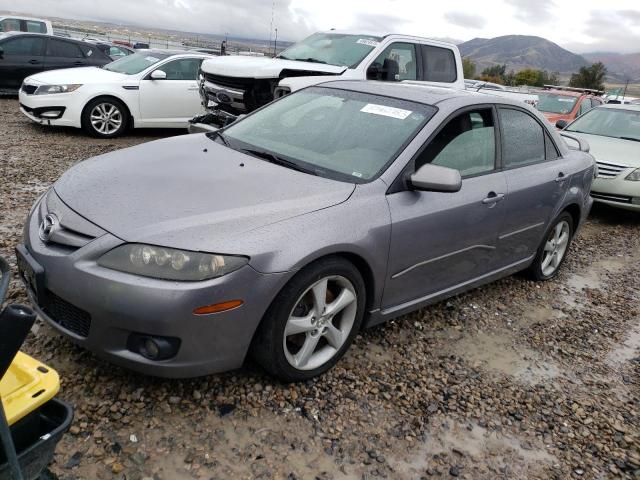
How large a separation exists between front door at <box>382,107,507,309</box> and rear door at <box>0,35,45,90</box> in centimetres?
1103

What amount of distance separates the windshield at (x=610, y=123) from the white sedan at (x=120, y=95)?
20.7 feet

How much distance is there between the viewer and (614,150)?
7.91 meters

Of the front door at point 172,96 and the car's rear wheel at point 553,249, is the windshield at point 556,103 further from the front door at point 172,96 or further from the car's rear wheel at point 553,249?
the car's rear wheel at point 553,249

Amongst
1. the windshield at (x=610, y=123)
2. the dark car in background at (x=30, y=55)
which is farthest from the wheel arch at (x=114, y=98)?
the windshield at (x=610, y=123)

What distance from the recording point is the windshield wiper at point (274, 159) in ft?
10.6

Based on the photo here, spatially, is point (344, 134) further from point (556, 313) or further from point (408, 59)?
point (408, 59)

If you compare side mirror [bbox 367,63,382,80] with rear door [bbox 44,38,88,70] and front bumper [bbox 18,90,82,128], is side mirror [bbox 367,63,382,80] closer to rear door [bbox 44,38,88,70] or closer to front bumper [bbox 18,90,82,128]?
front bumper [bbox 18,90,82,128]

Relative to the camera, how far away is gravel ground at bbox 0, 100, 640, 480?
2447mm

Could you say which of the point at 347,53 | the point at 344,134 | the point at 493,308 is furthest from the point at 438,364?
the point at 347,53

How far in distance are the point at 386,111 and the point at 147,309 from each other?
201 cm

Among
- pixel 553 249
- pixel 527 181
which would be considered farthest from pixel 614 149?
pixel 527 181

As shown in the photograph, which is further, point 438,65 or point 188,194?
point 438,65

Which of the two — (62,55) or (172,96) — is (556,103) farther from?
(62,55)

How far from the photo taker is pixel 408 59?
8023 millimetres
